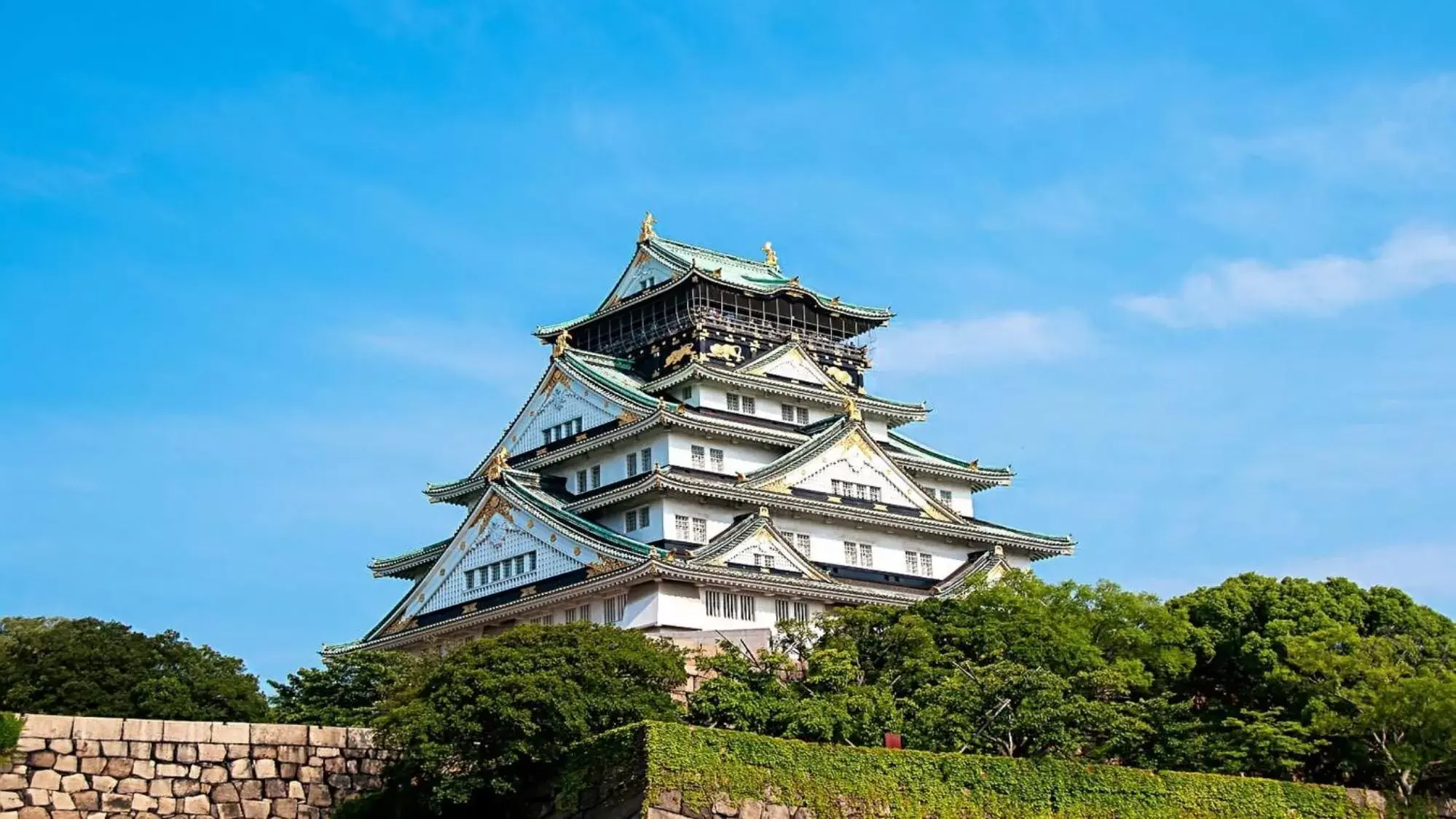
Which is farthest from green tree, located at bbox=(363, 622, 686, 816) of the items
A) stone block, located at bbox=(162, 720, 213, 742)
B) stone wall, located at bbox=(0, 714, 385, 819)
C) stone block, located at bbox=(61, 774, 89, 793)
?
stone block, located at bbox=(61, 774, 89, 793)

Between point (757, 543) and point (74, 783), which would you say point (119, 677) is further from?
point (757, 543)

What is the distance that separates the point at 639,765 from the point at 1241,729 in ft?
59.8

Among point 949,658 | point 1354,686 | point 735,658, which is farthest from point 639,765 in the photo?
point 1354,686

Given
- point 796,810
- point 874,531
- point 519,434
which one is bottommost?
point 796,810

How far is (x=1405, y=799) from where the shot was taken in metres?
44.2

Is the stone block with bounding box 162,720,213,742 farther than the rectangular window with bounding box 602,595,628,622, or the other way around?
the rectangular window with bounding box 602,595,628,622

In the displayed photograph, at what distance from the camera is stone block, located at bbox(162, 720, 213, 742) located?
33.0m

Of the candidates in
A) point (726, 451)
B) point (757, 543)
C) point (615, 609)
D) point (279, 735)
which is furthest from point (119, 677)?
point (726, 451)

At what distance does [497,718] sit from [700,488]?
65.1 ft

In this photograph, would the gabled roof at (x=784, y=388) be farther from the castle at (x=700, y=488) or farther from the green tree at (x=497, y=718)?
the green tree at (x=497, y=718)

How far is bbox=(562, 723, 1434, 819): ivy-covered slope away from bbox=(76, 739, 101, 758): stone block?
8675 millimetres

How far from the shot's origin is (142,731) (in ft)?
108

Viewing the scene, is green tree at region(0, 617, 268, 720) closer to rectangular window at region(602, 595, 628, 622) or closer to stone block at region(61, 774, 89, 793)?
stone block at region(61, 774, 89, 793)

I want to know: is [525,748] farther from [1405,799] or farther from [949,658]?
[1405,799]
